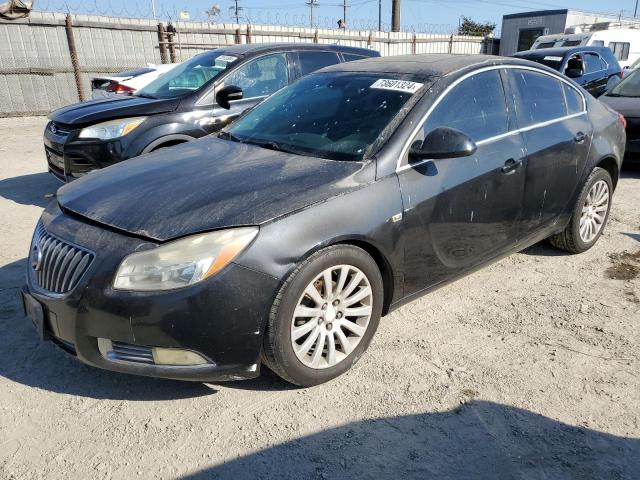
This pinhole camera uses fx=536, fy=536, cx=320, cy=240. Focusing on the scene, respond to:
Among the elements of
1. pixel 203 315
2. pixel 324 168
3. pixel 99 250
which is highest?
pixel 324 168

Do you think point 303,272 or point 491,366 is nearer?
point 303,272

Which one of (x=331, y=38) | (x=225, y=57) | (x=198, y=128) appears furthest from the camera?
(x=331, y=38)

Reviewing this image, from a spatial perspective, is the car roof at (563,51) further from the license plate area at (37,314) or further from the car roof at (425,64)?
the license plate area at (37,314)

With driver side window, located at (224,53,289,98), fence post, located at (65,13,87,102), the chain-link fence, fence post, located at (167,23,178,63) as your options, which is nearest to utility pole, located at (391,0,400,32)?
the chain-link fence

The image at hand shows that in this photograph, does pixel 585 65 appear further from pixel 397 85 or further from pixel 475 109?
pixel 397 85

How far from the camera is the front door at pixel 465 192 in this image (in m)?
3.05

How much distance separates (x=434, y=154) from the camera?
2965mm

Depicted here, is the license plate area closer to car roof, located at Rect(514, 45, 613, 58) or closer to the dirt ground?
the dirt ground

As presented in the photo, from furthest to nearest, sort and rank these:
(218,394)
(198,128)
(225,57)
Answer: (225,57)
(198,128)
(218,394)

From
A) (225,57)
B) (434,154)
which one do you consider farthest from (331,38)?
(434,154)

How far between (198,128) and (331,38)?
13.3m

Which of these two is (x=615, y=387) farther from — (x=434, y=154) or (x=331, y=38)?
(x=331, y=38)

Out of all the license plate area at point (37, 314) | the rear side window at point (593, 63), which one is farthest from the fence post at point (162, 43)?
the license plate area at point (37, 314)

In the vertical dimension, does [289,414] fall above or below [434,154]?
below
